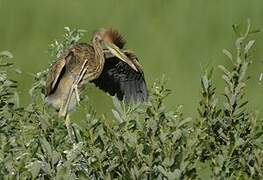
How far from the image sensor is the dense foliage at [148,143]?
67.4 inches

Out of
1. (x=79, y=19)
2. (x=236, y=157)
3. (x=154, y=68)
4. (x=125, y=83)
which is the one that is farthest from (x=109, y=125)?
(x=79, y=19)

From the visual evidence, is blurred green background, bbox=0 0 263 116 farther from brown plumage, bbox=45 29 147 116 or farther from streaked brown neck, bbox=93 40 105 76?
streaked brown neck, bbox=93 40 105 76

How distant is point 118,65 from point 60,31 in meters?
1.59

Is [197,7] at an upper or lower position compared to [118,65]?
upper

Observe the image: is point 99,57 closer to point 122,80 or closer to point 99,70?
point 99,70

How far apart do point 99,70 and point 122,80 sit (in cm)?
17

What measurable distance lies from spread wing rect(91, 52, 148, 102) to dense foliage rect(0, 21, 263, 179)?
8.19 ft

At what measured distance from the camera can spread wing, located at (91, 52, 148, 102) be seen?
4.75m

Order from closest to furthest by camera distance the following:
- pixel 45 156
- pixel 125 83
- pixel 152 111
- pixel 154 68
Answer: pixel 45 156 → pixel 152 111 → pixel 125 83 → pixel 154 68

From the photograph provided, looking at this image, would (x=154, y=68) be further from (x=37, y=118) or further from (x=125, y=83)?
(x=37, y=118)

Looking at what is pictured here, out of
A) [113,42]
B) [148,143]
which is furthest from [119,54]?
[148,143]

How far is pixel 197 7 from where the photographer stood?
22.9 ft

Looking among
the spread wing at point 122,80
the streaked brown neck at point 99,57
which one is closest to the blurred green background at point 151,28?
the spread wing at point 122,80

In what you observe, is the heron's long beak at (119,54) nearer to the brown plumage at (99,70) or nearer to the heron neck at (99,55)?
the brown plumage at (99,70)
